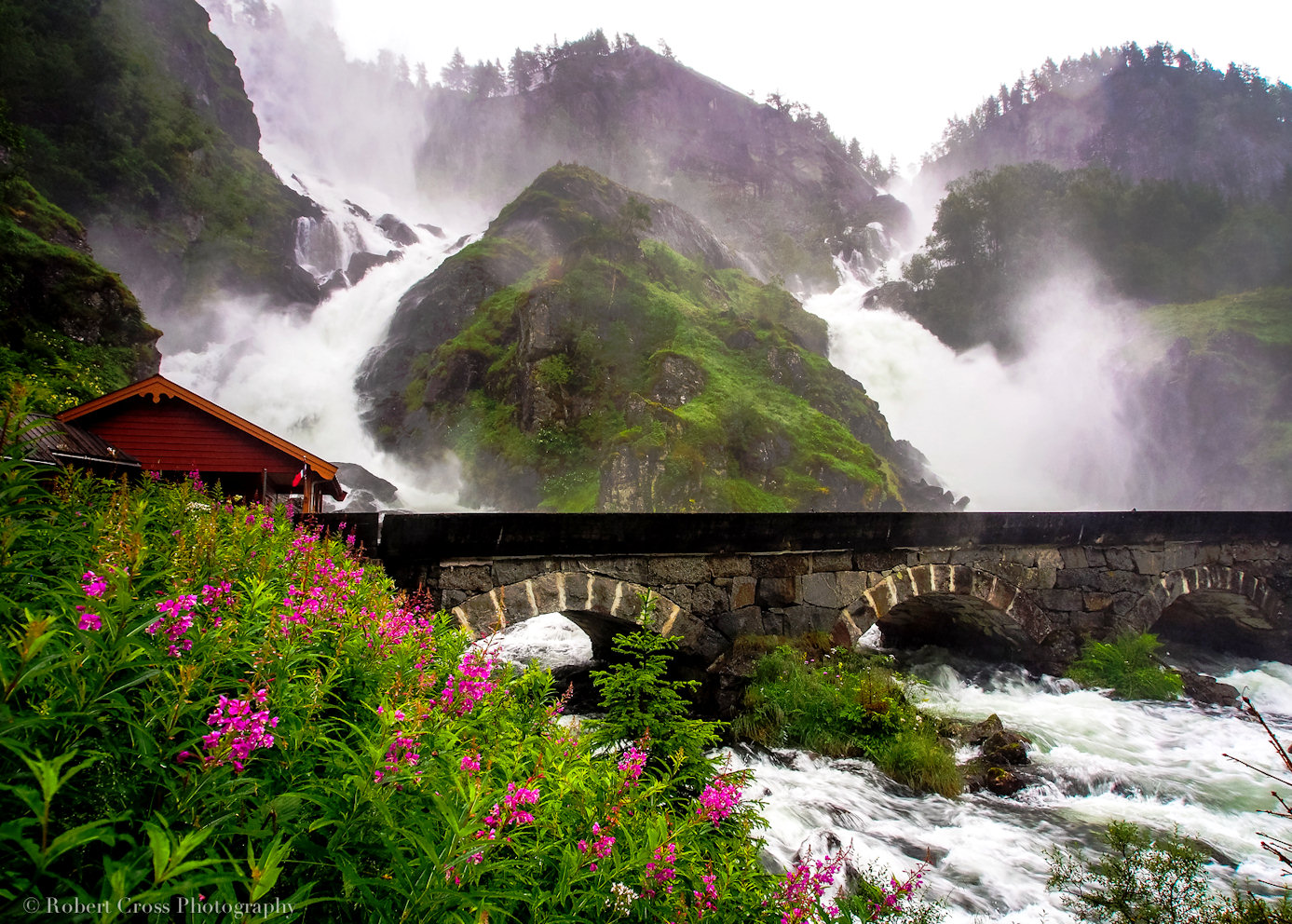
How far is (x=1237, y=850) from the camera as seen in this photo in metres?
4.84

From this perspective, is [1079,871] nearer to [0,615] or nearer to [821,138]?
[0,615]

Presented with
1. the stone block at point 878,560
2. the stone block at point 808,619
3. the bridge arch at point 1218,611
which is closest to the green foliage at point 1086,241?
the bridge arch at point 1218,611

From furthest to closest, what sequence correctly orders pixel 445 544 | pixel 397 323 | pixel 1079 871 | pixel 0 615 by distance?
pixel 397 323 → pixel 445 544 → pixel 1079 871 → pixel 0 615

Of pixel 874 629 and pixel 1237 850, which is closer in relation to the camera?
pixel 1237 850

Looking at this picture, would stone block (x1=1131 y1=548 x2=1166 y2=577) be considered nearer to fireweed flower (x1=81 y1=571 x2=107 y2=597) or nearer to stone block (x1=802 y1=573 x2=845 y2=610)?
stone block (x1=802 y1=573 x2=845 y2=610)

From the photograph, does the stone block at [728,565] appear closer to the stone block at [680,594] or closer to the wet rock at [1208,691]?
the stone block at [680,594]

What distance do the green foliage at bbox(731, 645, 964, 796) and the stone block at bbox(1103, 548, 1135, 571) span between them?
487cm

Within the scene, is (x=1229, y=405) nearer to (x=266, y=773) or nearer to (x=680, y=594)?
(x=680, y=594)

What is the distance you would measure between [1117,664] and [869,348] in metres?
29.8

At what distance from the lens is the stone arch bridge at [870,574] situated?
5750 mm

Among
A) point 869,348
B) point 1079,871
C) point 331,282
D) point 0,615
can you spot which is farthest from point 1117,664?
point 331,282

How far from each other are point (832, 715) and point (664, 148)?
233 feet

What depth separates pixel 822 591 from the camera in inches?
283

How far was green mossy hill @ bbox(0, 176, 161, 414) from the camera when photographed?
13195 millimetres
